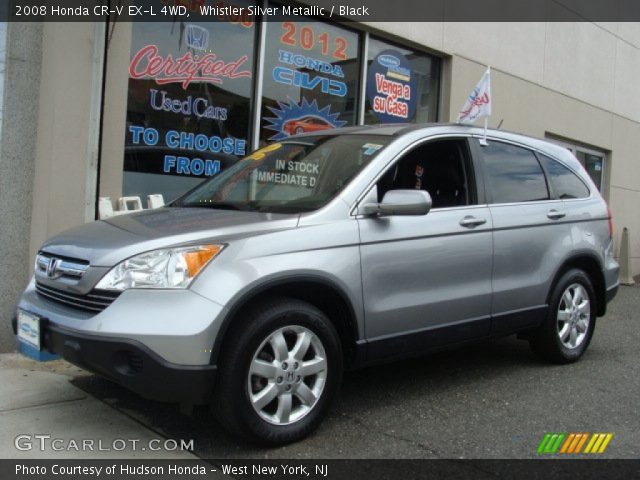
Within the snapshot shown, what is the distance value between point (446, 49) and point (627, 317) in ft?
14.9

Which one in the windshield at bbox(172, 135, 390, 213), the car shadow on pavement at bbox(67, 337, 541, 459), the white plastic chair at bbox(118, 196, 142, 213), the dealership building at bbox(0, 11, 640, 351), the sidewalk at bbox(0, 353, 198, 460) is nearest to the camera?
the sidewalk at bbox(0, 353, 198, 460)

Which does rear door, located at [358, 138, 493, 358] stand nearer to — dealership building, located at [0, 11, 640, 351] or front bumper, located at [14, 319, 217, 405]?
front bumper, located at [14, 319, 217, 405]

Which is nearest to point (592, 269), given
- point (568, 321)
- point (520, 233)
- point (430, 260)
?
point (568, 321)

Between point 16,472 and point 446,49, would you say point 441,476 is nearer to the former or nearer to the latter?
point 16,472

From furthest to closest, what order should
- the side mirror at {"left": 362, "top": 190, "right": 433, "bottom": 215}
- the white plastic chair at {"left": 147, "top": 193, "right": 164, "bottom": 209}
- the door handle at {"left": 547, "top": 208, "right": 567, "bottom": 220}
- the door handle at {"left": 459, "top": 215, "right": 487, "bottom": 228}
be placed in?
the white plastic chair at {"left": 147, "top": 193, "right": 164, "bottom": 209}, the door handle at {"left": 547, "top": 208, "right": 567, "bottom": 220}, the door handle at {"left": 459, "top": 215, "right": 487, "bottom": 228}, the side mirror at {"left": 362, "top": 190, "right": 433, "bottom": 215}

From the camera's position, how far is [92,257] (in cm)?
336

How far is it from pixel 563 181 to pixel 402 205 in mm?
2337

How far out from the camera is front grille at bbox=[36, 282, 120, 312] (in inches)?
128

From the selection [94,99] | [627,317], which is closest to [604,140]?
[627,317]

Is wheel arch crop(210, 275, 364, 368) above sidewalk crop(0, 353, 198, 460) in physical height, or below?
above

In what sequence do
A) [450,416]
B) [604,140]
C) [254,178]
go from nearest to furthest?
1. [450,416]
2. [254,178]
3. [604,140]

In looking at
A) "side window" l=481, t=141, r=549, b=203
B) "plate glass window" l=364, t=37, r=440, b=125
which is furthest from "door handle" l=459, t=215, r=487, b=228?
"plate glass window" l=364, t=37, r=440, b=125

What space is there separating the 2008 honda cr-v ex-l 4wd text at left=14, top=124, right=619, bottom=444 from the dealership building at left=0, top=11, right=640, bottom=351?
71.6 inches

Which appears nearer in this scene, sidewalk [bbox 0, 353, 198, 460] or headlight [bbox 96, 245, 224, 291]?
headlight [bbox 96, 245, 224, 291]
